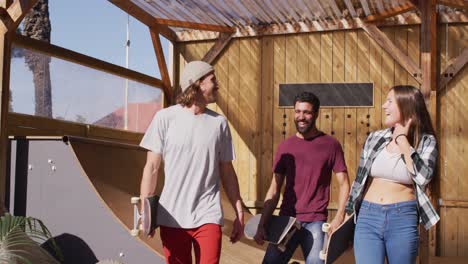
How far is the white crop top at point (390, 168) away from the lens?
3.13 meters

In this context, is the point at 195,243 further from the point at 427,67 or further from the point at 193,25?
the point at 193,25

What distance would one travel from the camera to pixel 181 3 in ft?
25.5

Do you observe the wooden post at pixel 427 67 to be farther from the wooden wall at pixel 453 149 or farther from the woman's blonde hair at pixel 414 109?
the woman's blonde hair at pixel 414 109

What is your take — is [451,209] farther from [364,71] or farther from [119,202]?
[119,202]

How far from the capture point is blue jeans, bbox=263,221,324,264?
3584mm

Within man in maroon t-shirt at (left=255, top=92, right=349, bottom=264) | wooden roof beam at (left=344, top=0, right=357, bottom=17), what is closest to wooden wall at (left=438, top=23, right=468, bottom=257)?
wooden roof beam at (left=344, top=0, right=357, bottom=17)

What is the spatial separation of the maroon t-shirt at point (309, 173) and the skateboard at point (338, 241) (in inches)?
6.6

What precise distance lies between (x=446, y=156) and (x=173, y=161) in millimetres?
5601

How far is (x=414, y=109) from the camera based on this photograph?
10.5 feet

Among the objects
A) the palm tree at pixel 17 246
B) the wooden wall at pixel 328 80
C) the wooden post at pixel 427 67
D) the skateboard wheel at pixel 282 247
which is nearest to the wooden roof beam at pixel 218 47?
the wooden wall at pixel 328 80

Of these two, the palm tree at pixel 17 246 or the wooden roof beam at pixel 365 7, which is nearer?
the palm tree at pixel 17 246

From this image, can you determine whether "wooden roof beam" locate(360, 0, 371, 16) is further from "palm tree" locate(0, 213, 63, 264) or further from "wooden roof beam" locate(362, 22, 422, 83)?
"palm tree" locate(0, 213, 63, 264)

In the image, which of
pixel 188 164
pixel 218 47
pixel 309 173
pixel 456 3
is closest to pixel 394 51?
pixel 456 3

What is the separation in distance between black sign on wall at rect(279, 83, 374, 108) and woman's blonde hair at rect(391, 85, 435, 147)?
5164 mm
